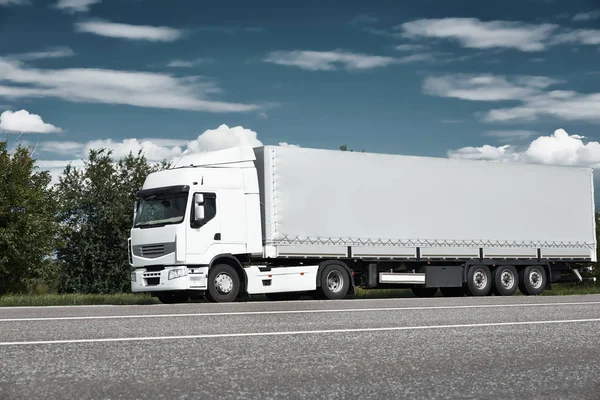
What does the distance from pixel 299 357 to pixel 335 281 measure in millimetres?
13128

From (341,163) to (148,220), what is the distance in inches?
200

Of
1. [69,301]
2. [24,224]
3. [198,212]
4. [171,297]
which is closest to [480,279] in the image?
[171,297]

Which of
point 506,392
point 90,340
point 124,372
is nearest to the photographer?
point 506,392

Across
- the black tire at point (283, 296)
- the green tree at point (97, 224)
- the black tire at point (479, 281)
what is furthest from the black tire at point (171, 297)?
the green tree at point (97, 224)

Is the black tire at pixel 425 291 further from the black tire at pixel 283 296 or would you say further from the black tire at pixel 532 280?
the black tire at pixel 283 296

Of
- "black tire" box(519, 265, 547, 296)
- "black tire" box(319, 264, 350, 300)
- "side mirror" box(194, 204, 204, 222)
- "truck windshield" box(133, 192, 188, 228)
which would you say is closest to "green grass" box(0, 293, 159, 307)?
"truck windshield" box(133, 192, 188, 228)

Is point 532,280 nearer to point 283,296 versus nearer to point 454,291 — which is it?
point 454,291

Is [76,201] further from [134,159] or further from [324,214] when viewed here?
[324,214]

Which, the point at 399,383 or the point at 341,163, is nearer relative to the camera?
the point at 399,383

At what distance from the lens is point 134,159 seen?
49.6m

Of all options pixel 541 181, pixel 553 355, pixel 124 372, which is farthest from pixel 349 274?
pixel 124 372

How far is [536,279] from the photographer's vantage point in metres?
24.2

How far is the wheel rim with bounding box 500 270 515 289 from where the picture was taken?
76.9 ft

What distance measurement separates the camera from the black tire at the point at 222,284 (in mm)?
18594
